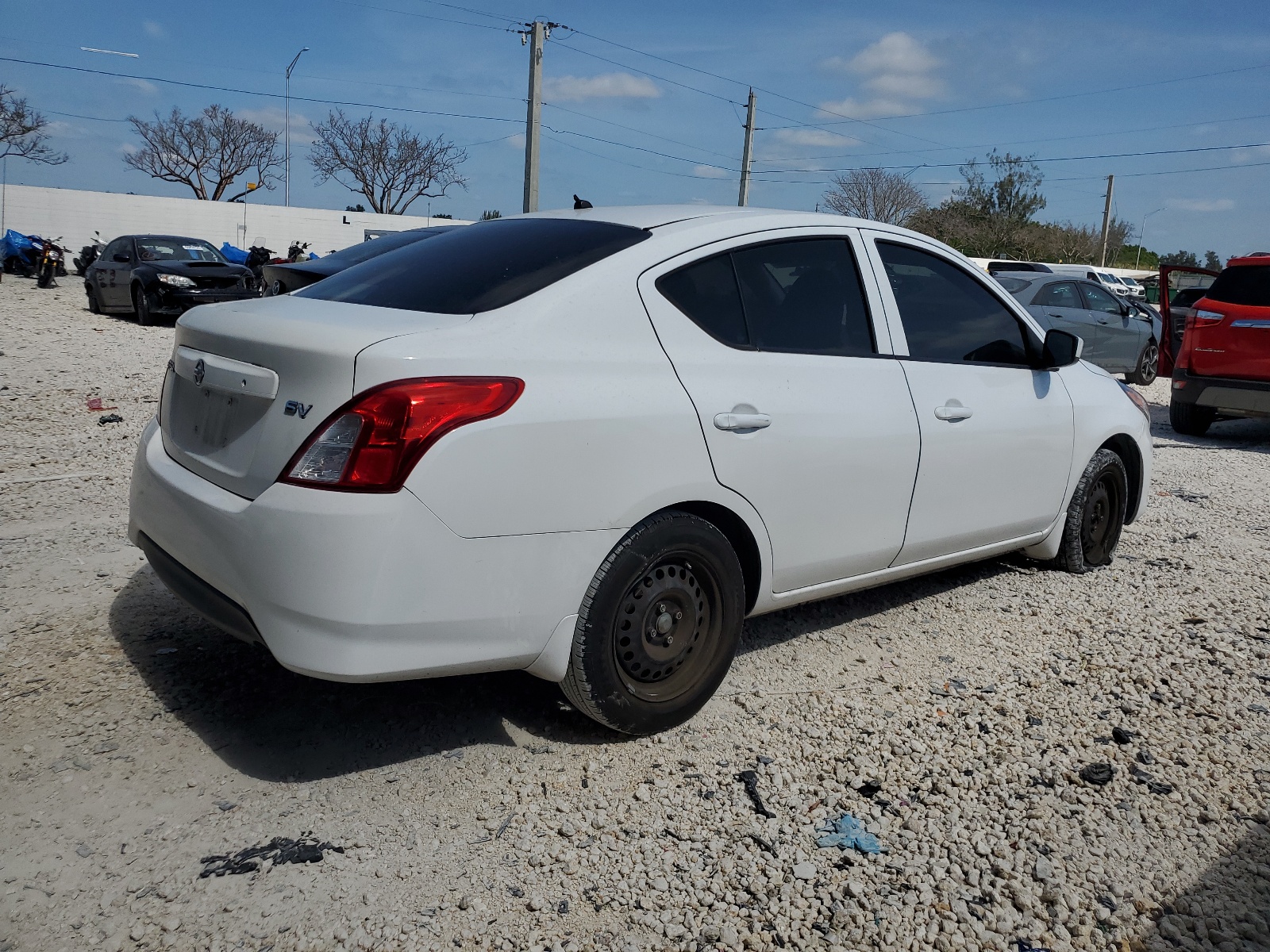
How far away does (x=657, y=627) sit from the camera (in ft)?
10.2

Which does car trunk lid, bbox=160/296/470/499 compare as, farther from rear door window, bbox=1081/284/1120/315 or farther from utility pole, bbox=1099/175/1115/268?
utility pole, bbox=1099/175/1115/268

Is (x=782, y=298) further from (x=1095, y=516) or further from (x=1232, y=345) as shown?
(x=1232, y=345)

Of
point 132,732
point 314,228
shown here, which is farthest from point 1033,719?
point 314,228

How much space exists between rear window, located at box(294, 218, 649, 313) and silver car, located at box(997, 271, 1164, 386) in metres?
11.1

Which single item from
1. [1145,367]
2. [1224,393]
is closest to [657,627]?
[1224,393]

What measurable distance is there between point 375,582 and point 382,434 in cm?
37

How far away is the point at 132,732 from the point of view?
3.11m

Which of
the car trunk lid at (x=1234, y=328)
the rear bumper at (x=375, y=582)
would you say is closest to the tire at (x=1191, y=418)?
the car trunk lid at (x=1234, y=328)

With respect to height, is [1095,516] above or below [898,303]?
below

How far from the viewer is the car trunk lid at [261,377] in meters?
2.61

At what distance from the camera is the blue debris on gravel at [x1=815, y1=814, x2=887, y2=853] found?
2721mm

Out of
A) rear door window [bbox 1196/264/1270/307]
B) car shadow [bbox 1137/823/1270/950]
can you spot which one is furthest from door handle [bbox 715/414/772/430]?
rear door window [bbox 1196/264/1270/307]

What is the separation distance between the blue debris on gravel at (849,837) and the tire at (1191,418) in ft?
30.5

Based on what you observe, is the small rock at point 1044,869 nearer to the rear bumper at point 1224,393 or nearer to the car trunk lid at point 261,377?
the car trunk lid at point 261,377
